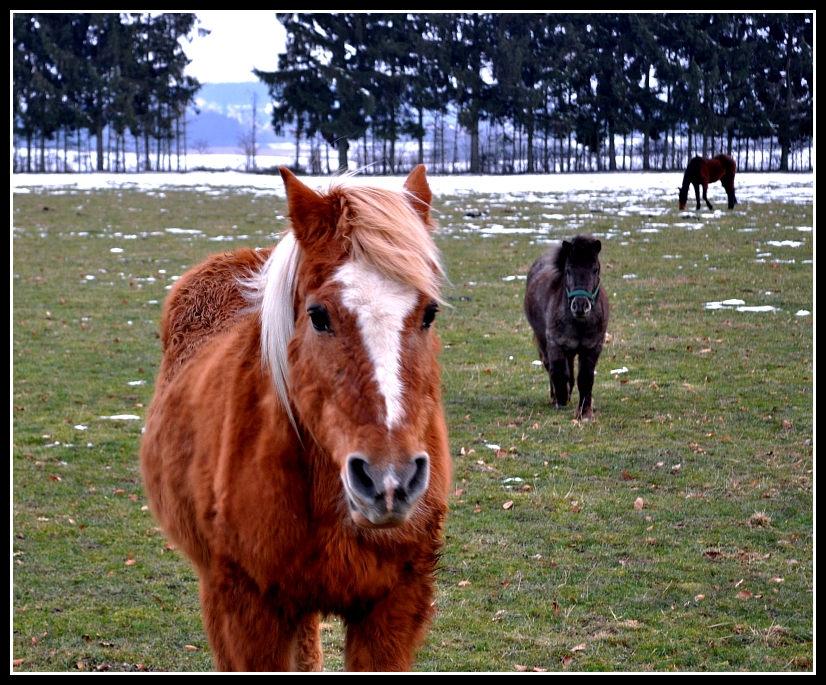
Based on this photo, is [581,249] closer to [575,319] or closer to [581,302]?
[581,302]

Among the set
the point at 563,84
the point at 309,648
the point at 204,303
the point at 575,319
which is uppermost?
the point at 563,84

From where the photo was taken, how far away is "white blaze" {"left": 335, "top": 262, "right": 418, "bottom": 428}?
2.10 metres

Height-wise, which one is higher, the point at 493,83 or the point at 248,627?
the point at 493,83

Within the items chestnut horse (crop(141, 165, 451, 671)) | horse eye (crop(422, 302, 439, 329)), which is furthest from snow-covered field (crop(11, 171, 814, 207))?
horse eye (crop(422, 302, 439, 329))

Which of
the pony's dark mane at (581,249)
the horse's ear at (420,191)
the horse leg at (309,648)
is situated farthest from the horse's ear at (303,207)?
the pony's dark mane at (581,249)

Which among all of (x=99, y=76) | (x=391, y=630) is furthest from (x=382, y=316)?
(x=99, y=76)

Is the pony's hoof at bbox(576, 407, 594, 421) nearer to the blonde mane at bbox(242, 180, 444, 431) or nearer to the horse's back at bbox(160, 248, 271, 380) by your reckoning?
the horse's back at bbox(160, 248, 271, 380)

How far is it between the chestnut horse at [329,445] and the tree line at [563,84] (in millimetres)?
29450

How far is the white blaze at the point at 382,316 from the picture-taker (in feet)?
6.89

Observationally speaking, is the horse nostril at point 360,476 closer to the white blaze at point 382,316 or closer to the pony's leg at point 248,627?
the white blaze at point 382,316

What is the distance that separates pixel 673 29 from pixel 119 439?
27.7m

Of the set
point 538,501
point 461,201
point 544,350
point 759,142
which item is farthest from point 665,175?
point 538,501

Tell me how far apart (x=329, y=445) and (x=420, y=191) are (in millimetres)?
992

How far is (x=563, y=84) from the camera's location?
3288 centimetres
